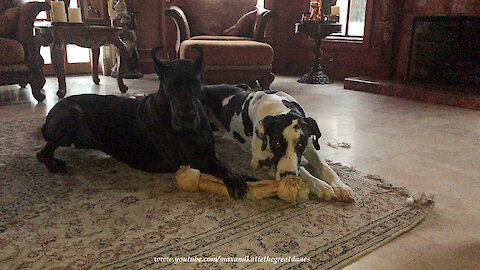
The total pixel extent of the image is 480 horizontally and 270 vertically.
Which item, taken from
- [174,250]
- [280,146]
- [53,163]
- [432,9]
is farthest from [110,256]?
[432,9]

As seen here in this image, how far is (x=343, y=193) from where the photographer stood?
178cm

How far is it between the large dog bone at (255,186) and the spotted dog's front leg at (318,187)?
0.10 metres

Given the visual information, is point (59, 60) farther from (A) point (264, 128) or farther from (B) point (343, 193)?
(B) point (343, 193)

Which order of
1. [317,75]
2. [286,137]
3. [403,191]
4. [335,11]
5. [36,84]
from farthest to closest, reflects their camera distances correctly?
[317,75]
[335,11]
[36,84]
[403,191]
[286,137]

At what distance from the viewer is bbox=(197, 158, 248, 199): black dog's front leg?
1769 millimetres

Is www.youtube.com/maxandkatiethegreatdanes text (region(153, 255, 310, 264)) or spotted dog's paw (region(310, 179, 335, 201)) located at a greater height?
spotted dog's paw (region(310, 179, 335, 201))

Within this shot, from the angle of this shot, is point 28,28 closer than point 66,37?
Yes

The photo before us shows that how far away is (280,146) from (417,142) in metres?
1.43

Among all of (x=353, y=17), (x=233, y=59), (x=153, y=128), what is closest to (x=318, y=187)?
(x=153, y=128)

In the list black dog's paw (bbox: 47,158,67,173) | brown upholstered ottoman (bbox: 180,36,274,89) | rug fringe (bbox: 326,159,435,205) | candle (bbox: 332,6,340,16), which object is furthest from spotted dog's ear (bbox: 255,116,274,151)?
candle (bbox: 332,6,340,16)

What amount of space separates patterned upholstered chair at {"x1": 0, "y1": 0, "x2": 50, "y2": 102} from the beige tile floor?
0.23 metres

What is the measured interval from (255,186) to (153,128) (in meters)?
0.60

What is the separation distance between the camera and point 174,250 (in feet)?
4.43

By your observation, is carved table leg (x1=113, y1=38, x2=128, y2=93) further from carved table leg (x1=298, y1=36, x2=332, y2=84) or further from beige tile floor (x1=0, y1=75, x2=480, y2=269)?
carved table leg (x1=298, y1=36, x2=332, y2=84)
